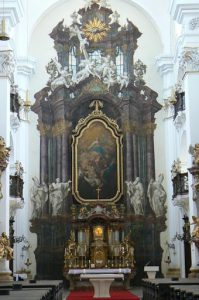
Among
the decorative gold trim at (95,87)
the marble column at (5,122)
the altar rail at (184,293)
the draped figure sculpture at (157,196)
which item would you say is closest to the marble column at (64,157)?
the decorative gold trim at (95,87)

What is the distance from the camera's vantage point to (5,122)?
2084 cm

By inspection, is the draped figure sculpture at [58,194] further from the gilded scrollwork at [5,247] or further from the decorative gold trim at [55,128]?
the gilded scrollwork at [5,247]

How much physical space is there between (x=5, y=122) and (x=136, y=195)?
816 centimetres

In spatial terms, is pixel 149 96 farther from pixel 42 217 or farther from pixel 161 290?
pixel 161 290

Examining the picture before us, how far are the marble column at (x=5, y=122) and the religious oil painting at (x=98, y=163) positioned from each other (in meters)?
6.58

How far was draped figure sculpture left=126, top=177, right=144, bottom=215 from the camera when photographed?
26.5 metres

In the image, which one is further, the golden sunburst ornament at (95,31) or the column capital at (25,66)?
the golden sunburst ornament at (95,31)

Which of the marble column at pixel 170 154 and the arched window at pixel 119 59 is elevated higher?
the arched window at pixel 119 59

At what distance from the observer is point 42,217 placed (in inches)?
1045

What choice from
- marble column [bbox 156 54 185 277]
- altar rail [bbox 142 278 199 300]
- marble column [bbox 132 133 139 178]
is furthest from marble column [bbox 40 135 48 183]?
altar rail [bbox 142 278 199 300]

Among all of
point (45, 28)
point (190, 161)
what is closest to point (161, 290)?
point (190, 161)

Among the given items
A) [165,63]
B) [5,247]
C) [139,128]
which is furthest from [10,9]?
[139,128]

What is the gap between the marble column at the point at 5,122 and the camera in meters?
20.0

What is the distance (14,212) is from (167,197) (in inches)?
266
